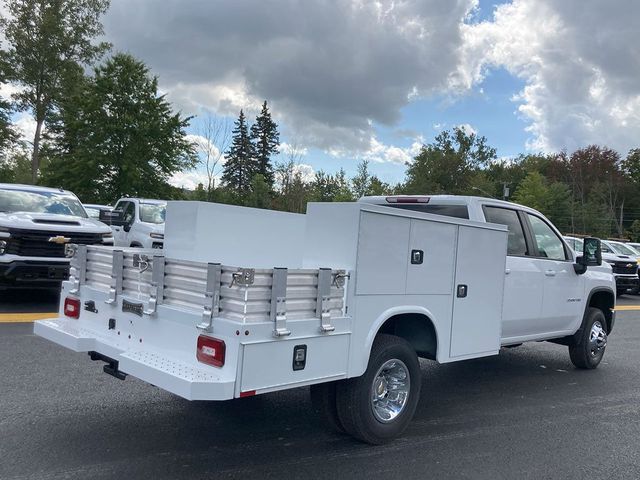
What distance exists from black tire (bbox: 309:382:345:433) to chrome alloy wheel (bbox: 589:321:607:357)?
464cm

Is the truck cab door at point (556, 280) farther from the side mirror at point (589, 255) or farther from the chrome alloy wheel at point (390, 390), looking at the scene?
the chrome alloy wheel at point (390, 390)

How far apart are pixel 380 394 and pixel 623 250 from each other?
19.4 meters

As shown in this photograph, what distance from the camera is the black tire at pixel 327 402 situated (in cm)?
430

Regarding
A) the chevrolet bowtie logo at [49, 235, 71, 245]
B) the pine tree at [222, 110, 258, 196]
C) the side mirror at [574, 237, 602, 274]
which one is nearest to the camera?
the side mirror at [574, 237, 602, 274]

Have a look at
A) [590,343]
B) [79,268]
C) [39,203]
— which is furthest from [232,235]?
[39,203]

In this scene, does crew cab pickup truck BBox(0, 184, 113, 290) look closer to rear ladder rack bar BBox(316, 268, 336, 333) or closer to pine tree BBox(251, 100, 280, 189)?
rear ladder rack bar BBox(316, 268, 336, 333)

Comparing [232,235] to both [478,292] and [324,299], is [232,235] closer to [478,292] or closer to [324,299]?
[324,299]

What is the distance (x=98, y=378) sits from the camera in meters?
5.77

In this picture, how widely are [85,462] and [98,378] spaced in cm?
201

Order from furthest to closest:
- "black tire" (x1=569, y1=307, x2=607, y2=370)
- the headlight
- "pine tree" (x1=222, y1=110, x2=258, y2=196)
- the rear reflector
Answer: "pine tree" (x1=222, y1=110, x2=258, y2=196) < the headlight < "black tire" (x1=569, y1=307, x2=607, y2=370) < the rear reflector

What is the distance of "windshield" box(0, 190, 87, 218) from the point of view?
991 centimetres

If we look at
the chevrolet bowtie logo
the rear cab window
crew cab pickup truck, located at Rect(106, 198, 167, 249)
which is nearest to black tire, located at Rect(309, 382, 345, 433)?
the rear cab window

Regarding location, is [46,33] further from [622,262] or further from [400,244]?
[400,244]

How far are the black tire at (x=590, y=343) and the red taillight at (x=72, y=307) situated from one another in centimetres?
612
